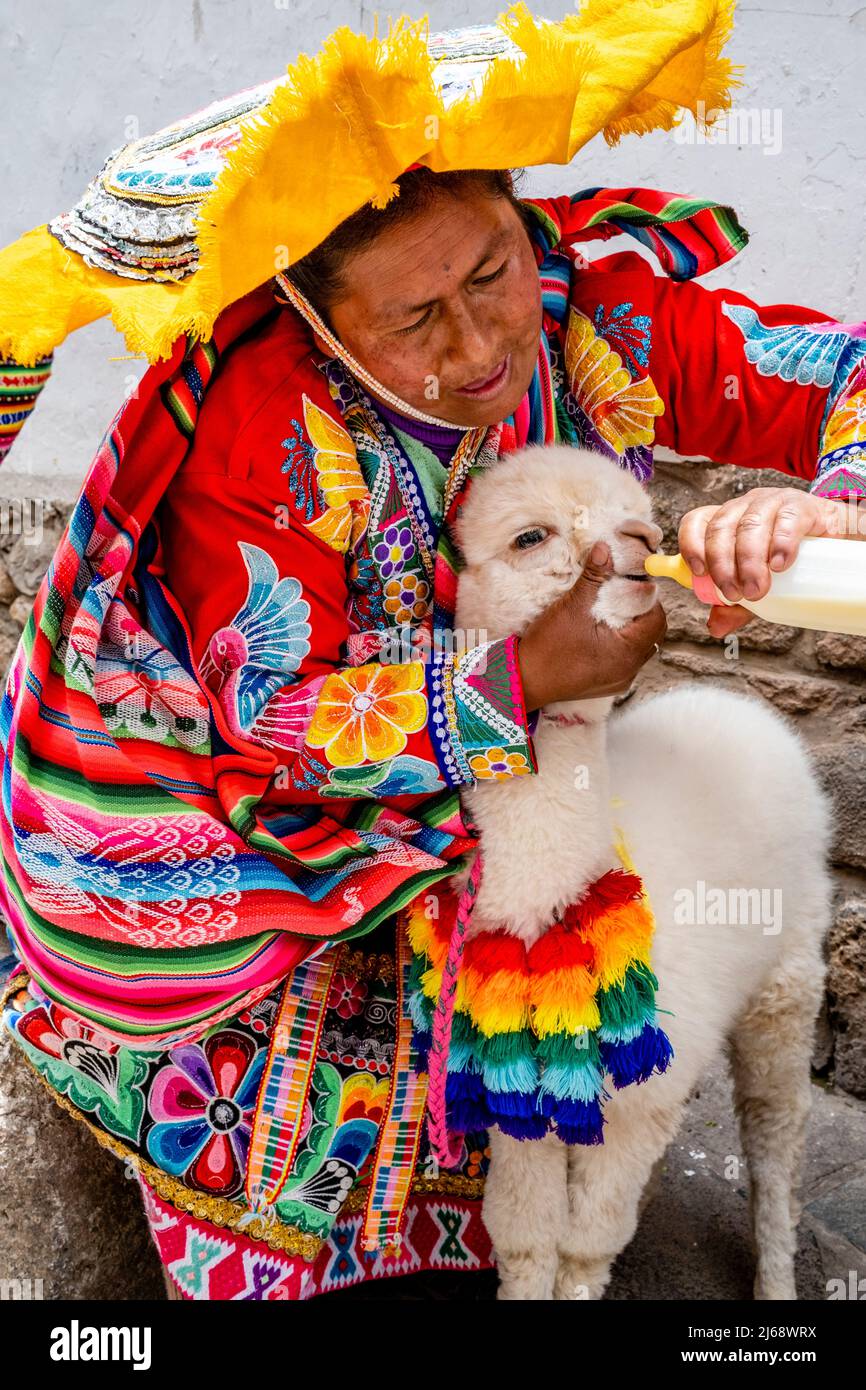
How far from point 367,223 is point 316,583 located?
39 centimetres

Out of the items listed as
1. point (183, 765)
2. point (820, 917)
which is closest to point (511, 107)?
point (183, 765)

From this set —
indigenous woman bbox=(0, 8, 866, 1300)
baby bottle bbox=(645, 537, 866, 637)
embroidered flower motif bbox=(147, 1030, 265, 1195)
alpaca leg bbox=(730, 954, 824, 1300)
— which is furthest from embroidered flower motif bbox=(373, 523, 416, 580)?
alpaca leg bbox=(730, 954, 824, 1300)

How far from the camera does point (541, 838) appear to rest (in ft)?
4.54

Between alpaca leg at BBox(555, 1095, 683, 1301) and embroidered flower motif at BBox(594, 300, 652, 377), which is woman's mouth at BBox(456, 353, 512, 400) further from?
alpaca leg at BBox(555, 1095, 683, 1301)

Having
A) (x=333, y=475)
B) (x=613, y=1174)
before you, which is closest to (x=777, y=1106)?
(x=613, y=1174)

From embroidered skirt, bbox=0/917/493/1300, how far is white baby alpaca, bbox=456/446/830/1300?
0.16 m

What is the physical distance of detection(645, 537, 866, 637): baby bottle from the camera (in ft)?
3.61

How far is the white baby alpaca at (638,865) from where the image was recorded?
1363 millimetres

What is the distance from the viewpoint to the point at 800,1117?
5.49ft

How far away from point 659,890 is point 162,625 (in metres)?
0.65

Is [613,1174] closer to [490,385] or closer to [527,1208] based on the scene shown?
[527,1208]

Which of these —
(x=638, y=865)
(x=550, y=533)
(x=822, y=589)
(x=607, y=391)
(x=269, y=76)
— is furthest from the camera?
(x=269, y=76)

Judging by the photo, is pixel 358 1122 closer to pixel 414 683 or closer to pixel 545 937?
pixel 545 937

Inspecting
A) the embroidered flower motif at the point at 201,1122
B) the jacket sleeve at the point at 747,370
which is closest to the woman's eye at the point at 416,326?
the jacket sleeve at the point at 747,370
